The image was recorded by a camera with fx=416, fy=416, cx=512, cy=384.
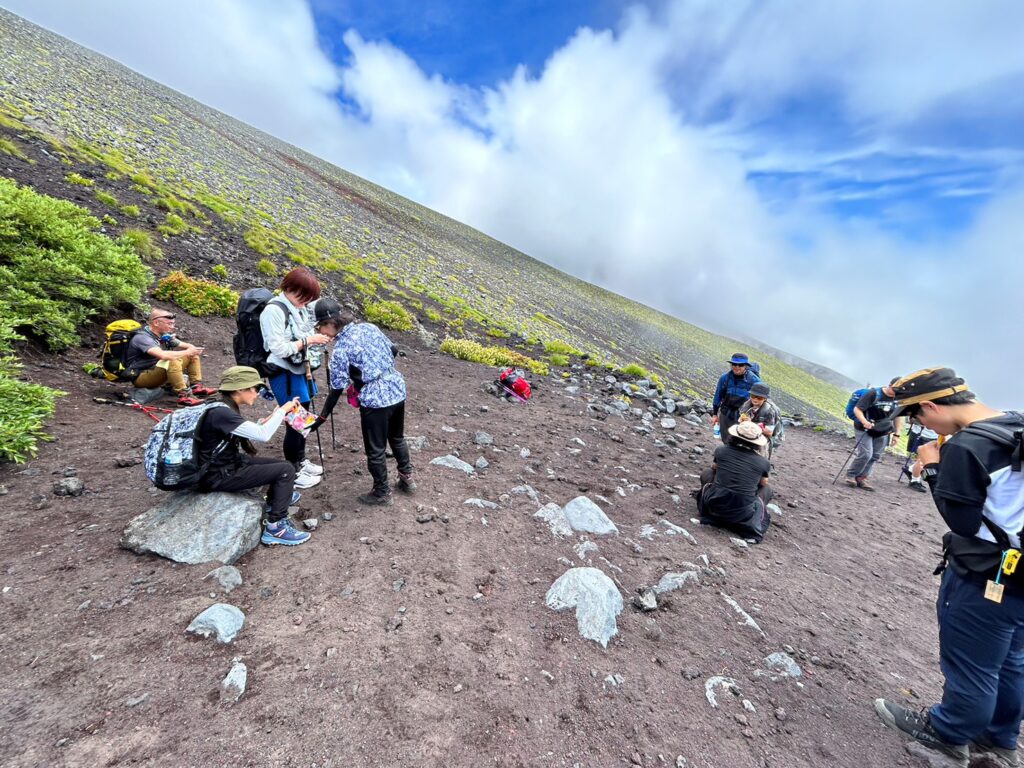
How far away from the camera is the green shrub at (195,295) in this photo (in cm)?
1053

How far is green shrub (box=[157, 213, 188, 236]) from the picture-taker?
1366 centimetres

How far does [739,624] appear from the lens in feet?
15.1

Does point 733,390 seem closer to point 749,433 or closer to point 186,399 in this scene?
point 749,433

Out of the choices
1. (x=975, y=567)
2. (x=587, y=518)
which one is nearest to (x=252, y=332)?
(x=587, y=518)

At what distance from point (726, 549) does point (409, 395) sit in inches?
286

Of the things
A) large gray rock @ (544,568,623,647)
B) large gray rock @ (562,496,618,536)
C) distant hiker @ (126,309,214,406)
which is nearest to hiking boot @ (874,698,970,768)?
large gray rock @ (544,568,623,647)

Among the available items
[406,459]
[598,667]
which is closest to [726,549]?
[598,667]

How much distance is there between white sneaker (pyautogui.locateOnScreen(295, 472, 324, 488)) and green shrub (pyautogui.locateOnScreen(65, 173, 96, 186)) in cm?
1573

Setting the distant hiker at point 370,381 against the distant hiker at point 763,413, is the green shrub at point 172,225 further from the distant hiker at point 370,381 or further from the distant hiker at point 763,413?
the distant hiker at point 763,413

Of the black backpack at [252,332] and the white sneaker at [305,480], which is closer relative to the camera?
the black backpack at [252,332]

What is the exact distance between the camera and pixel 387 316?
15484 mm

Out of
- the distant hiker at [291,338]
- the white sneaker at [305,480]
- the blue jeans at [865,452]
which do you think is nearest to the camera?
the distant hiker at [291,338]

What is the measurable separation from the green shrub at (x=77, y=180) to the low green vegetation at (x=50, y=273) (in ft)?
27.4

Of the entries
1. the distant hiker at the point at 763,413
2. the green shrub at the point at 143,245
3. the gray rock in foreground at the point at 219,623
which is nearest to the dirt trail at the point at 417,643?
the gray rock in foreground at the point at 219,623
